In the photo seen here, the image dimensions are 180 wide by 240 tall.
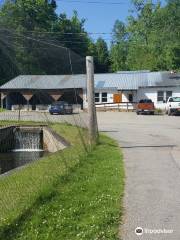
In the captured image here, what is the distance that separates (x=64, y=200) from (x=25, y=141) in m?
22.9

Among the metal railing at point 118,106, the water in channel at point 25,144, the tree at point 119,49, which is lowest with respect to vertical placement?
the water in channel at point 25,144

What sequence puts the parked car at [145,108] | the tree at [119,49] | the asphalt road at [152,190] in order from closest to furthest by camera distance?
the asphalt road at [152,190], the parked car at [145,108], the tree at [119,49]

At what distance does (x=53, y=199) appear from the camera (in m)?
10.2

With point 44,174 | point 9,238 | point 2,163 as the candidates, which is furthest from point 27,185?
point 2,163

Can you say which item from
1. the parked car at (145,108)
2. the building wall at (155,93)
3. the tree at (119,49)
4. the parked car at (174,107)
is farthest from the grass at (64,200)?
the tree at (119,49)

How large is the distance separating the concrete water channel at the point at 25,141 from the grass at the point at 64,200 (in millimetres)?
12767

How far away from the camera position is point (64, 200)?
10117mm

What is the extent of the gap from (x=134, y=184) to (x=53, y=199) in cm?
249

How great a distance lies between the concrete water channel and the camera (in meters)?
29.0

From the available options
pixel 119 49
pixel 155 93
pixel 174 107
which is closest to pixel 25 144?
pixel 174 107

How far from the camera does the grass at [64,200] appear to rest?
7.93m

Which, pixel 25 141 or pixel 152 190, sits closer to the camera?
pixel 152 190

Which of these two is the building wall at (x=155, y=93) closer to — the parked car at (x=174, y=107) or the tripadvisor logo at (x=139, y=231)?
the parked car at (x=174, y=107)

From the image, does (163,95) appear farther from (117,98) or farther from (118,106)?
(117,98)
